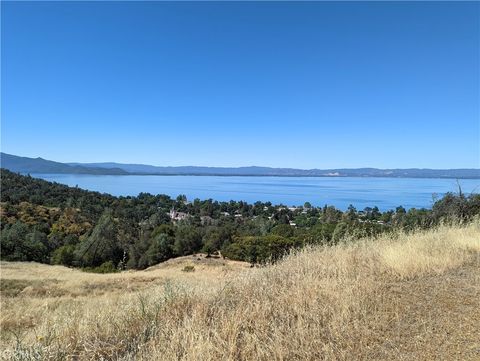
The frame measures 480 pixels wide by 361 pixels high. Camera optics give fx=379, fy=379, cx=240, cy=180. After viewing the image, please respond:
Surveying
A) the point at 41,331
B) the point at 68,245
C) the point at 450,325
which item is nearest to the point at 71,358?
the point at 41,331

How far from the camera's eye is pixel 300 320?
3359 millimetres

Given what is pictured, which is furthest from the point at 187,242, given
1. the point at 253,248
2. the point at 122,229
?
the point at 253,248

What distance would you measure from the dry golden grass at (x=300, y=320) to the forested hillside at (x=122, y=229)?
25.5 metres

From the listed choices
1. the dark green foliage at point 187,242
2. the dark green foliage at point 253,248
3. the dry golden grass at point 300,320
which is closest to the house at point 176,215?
the dark green foliage at point 187,242

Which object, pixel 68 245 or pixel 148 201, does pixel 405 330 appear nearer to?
pixel 68 245

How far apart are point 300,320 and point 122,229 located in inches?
2768

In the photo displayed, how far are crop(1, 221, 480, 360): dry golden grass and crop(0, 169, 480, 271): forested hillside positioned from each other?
25.5 meters

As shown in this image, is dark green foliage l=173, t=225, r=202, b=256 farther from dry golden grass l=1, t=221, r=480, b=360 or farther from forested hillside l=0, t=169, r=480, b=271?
dry golden grass l=1, t=221, r=480, b=360

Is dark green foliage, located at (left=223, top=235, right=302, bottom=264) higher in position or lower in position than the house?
higher

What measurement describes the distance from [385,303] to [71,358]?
2931mm

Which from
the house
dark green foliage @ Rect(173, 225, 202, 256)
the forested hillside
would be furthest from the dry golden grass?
the house

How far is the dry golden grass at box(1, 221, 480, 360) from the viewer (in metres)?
2.89

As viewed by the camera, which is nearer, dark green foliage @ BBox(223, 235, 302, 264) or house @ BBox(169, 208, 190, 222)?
dark green foliage @ BBox(223, 235, 302, 264)

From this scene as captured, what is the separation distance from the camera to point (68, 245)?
56.5 metres
